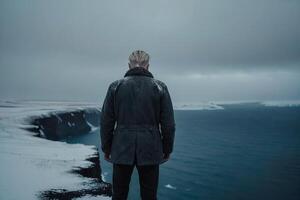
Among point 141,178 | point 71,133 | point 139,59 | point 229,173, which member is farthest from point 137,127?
point 71,133

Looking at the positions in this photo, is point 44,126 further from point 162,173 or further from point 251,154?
point 251,154

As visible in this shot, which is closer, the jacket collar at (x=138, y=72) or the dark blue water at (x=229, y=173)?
the jacket collar at (x=138, y=72)

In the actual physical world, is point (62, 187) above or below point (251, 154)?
above

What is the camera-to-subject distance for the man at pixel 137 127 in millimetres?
4746

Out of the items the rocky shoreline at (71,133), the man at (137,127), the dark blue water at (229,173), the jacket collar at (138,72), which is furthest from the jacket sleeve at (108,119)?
Answer: the dark blue water at (229,173)

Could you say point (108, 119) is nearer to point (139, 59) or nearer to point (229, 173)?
point (139, 59)

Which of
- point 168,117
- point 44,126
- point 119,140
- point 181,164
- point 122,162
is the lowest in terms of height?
point 181,164

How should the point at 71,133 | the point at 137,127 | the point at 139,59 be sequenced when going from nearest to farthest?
1. the point at 137,127
2. the point at 139,59
3. the point at 71,133

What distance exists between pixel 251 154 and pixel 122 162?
72.8 meters

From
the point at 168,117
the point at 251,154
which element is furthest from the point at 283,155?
the point at 168,117

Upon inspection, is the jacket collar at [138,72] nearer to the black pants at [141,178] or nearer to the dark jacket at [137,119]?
the dark jacket at [137,119]

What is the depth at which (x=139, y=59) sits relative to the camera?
5066 mm

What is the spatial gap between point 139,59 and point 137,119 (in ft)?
3.75

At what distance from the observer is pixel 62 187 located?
987 cm
